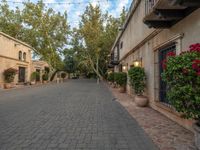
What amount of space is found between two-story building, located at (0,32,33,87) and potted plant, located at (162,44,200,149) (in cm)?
2220

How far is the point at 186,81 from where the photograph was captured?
13.5 feet

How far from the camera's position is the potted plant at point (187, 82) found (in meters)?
3.96

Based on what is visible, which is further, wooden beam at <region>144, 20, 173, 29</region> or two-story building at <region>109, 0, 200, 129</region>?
wooden beam at <region>144, 20, 173, 29</region>

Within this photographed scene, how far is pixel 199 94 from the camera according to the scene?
394cm

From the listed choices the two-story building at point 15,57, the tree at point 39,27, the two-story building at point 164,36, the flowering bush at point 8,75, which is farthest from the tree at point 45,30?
the two-story building at point 164,36

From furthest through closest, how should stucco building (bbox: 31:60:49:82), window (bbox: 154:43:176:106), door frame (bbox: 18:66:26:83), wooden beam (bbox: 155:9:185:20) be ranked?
stucco building (bbox: 31:60:49:82), door frame (bbox: 18:66:26:83), window (bbox: 154:43:176:106), wooden beam (bbox: 155:9:185:20)

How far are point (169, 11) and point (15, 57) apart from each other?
2477 centimetres

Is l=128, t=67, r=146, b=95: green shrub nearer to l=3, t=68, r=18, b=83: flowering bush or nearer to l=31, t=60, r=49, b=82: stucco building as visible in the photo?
l=3, t=68, r=18, b=83: flowering bush

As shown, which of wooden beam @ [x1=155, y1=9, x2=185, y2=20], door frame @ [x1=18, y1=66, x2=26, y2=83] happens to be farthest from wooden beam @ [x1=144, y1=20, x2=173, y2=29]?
door frame @ [x1=18, y1=66, x2=26, y2=83]

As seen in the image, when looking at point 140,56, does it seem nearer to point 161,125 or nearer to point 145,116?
point 145,116

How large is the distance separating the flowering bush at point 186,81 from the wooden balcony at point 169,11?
4.66 feet

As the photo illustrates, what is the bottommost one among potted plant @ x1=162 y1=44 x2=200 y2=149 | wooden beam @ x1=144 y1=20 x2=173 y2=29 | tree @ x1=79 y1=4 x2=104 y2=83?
potted plant @ x1=162 y1=44 x2=200 y2=149

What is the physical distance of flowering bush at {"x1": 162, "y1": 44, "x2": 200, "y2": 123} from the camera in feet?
13.0

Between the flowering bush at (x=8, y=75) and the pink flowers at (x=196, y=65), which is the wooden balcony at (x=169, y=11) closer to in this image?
the pink flowers at (x=196, y=65)
